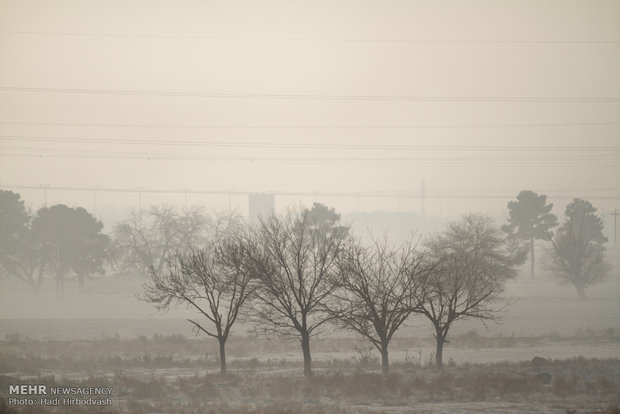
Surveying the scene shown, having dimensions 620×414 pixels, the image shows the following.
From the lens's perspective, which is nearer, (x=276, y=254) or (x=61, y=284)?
(x=276, y=254)

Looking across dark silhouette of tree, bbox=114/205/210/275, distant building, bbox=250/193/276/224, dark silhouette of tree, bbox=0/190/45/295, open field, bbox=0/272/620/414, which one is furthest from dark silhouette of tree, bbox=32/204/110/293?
distant building, bbox=250/193/276/224

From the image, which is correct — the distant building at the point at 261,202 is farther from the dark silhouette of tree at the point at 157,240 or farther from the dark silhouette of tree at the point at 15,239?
the dark silhouette of tree at the point at 15,239

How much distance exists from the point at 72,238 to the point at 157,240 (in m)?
11.9

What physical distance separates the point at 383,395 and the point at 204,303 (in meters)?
54.7

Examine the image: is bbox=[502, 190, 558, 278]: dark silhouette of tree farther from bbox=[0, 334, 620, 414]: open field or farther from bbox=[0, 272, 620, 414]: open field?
bbox=[0, 334, 620, 414]: open field

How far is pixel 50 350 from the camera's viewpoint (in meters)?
44.1

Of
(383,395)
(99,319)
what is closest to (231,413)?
(383,395)

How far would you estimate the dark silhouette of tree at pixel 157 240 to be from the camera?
3935 inches

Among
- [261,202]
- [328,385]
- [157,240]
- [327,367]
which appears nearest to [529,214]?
[157,240]

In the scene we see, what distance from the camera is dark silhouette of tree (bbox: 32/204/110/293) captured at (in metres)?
97.2

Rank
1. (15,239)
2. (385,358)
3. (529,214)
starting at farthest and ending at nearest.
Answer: (529,214) → (15,239) → (385,358)

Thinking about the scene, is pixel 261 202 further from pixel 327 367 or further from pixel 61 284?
pixel 327 367

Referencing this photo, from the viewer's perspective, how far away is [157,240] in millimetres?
104312

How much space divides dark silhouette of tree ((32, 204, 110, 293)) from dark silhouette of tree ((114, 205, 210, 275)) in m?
3.41
